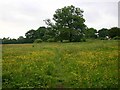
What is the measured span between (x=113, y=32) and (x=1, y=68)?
92.8 meters

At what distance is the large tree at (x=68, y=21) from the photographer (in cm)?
8444

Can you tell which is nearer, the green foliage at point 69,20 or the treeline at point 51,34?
the green foliage at point 69,20

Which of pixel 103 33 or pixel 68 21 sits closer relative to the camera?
pixel 68 21

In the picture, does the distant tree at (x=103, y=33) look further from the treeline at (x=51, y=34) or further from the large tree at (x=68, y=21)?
the large tree at (x=68, y=21)

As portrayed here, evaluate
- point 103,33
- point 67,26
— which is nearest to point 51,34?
point 67,26

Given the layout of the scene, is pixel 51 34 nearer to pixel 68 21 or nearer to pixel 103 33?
pixel 68 21

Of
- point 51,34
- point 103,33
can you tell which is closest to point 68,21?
point 51,34

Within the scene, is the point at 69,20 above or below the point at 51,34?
above

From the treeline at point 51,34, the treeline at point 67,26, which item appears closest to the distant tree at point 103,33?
the treeline at point 51,34

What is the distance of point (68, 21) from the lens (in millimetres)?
89062

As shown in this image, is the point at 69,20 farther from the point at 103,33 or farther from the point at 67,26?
the point at 103,33

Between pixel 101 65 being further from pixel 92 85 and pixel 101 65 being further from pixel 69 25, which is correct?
pixel 69 25

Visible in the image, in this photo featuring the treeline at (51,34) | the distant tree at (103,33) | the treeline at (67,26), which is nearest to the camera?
the treeline at (67,26)

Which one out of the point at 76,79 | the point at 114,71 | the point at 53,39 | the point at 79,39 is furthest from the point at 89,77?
the point at 53,39
